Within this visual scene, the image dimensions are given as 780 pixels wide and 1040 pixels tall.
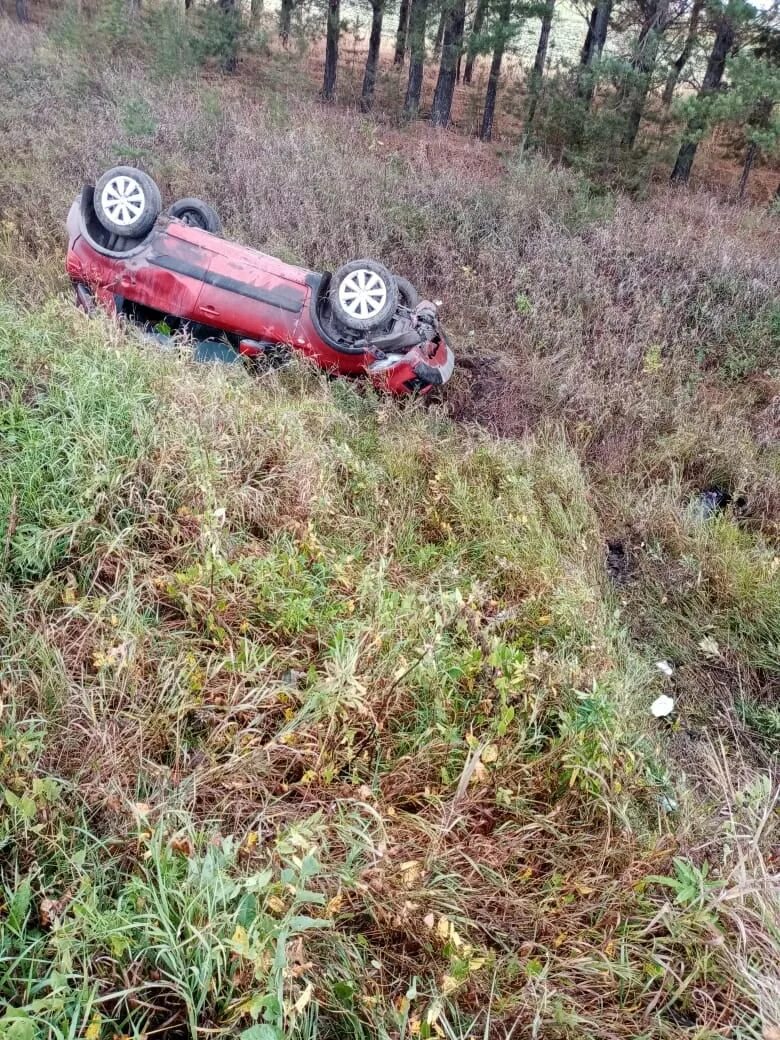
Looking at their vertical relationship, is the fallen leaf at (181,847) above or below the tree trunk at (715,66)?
below

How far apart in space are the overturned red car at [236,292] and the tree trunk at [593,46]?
6.87 metres

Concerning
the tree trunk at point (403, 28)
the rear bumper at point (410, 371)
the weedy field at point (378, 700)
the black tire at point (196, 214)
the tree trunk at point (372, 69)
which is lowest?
the weedy field at point (378, 700)

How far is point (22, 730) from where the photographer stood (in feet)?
6.79

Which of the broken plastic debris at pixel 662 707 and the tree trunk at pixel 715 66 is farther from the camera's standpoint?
the tree trunk at pixel 715 66

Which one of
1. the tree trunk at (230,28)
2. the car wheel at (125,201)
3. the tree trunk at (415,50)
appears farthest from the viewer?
the tree trunk at (230,28)

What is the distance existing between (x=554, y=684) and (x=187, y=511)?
1742 millimetres

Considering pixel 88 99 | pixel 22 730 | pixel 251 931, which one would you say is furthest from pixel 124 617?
pixel 88 99

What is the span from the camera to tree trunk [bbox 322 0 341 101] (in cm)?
1255

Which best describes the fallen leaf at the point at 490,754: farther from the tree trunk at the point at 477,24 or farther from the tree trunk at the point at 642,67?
the tree trunk at the point at 477,24

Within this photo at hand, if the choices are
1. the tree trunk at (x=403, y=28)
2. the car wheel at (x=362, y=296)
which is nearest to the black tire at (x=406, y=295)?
the car wheel at (x=362, y=296)

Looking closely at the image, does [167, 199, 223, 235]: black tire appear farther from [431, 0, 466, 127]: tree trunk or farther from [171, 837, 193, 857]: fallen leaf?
[431, 0, 466, 127]: tree trunk

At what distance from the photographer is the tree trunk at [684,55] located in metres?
9.20

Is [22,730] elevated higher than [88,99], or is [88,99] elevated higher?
[88,99]

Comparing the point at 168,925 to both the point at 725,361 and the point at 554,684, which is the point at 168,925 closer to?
the point at 554,684
